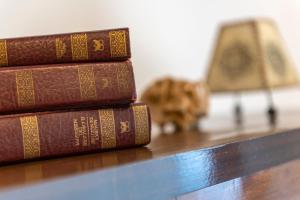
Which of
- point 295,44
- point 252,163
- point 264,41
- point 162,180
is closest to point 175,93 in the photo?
point 264,41

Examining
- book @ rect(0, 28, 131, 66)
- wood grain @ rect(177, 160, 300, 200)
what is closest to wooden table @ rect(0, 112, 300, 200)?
wood grain @ rect(177, 160, 300, 200)

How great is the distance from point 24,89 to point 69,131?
7 cm

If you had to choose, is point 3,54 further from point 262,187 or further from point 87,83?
point 262,187

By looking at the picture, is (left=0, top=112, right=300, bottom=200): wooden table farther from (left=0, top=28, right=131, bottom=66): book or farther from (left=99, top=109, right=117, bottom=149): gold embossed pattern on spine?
(left=0, top=28, right=131, bottom=66): book

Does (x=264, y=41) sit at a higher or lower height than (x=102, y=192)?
higher

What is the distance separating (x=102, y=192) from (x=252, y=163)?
24 cm

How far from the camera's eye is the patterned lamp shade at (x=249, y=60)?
3.69 feet

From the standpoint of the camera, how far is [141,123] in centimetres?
63

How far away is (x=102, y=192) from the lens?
0.46m

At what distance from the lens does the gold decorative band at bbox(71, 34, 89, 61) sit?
1.97ft

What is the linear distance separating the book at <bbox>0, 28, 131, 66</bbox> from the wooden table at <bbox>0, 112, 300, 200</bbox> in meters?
0.11

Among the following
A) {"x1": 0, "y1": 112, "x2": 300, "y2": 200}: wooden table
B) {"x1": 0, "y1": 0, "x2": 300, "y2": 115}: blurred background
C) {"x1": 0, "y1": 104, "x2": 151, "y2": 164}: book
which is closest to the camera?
{"x1": 0, "y1": 112, "x2": 300, "y2": 200}: wooden table

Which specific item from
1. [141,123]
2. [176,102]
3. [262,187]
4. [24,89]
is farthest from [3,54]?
[176,102]

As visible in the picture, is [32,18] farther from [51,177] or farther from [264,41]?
[51,177]
